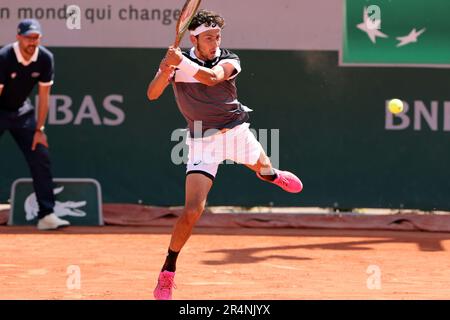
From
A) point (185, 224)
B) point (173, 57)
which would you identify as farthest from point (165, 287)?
point (173, 57)

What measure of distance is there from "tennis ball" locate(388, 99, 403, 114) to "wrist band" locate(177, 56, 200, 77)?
3.67 meters

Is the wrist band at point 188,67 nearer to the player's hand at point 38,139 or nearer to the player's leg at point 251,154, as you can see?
the player's leg at point 251,154

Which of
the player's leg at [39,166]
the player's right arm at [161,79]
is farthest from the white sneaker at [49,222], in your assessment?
the player's right arm at [161,79]

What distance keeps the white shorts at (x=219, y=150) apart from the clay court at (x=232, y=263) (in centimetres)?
77

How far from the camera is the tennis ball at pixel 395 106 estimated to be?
8961 millimetres

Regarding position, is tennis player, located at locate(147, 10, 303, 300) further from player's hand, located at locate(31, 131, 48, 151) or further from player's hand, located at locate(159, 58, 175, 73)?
player's hand, located at locate(31, 131, 48, 151)

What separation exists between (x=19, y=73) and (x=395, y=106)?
3158mm

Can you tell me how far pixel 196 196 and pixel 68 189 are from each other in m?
3.63

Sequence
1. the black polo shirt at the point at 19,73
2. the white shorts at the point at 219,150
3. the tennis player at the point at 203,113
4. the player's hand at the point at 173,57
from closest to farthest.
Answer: the player's hand at the point at 173,57 → the tennis player at the point at 203,113 → the white shorts at the point at 219,150 → the black polo shirt at the point at 19,73

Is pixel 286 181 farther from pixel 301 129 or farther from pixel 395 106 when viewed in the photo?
pixel 301 129

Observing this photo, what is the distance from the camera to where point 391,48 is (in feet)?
30.3

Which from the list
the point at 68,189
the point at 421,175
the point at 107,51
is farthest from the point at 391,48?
the point at 68,189

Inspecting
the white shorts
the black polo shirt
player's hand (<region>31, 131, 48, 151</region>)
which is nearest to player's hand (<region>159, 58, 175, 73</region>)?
the white shorts
